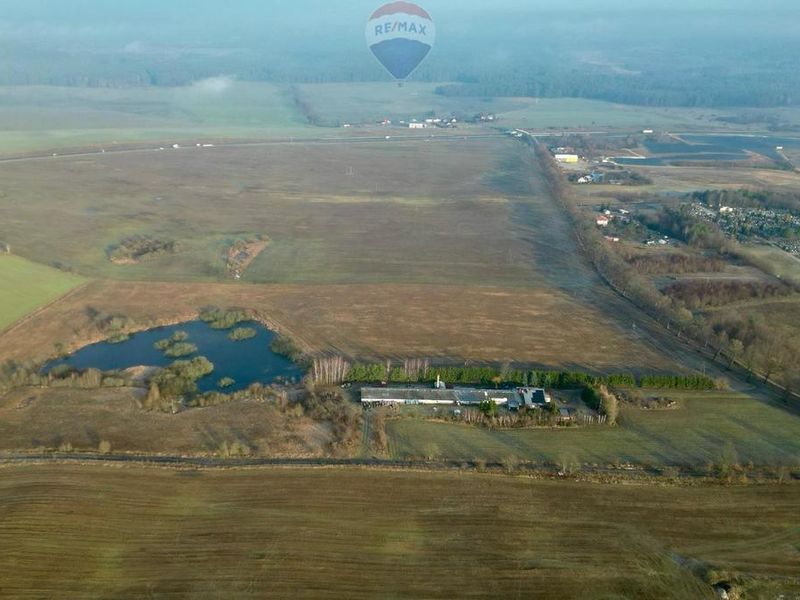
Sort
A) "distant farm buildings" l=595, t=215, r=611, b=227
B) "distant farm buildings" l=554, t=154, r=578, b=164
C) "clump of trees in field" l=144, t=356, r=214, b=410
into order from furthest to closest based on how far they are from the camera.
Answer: "distant farm buildings" l=554, t=154, r=578, b=164 → "distant farm buildings" l=595, t=215, r=611, b=227 → "clump of trees in field" l=144, t=356, r=214, b=410

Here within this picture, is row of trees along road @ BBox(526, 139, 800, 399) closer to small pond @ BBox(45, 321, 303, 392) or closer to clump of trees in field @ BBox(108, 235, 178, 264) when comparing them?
small pond @ BBox(45, 321, 303, 392)

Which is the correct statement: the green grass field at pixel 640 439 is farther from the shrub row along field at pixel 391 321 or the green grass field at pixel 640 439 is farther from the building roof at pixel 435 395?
the shrub row along field at pixel 391 321

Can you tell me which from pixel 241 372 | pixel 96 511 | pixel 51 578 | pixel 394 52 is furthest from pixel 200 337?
pixel 394 52

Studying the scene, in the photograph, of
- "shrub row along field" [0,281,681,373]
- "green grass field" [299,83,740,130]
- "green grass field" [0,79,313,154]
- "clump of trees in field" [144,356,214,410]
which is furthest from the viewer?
"green grass field" [299,83,740,130]

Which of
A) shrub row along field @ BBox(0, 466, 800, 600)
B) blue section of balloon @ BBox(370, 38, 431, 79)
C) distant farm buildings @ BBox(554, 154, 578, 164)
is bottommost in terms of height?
shrub row along field @ BBox(0, 466, 800, 600)

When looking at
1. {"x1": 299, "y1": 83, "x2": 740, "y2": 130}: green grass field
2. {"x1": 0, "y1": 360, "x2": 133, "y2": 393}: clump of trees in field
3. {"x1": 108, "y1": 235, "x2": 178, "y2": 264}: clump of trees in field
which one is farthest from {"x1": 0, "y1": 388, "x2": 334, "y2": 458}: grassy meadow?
{"x1": 299, "y1": 83, "x2": 740, "y2": 130}: green grass field

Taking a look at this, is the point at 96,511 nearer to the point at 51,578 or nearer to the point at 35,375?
the point at 51,578

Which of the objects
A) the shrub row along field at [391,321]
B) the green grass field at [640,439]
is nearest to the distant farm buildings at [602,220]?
the shrub row along field at [391,321]

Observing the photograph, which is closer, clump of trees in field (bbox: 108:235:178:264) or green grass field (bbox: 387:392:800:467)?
green grass field (bbox: 387:392:800:467)

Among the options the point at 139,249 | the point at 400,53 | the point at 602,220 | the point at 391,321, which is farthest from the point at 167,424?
the point at 400,53
